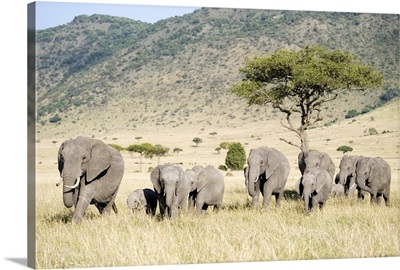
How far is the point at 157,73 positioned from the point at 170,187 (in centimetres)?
6545

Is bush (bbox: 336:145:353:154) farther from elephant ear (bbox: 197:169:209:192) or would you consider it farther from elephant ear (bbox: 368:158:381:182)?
elephant ear (bbox: 197:169:209:192)

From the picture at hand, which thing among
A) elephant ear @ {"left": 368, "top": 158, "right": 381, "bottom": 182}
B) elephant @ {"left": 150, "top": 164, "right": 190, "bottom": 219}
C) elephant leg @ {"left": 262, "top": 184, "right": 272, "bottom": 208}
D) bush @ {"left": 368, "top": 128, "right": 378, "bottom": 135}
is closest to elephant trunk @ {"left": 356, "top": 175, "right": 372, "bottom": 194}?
elephant ear @ {"left": 368, "top": 158, "right": 381, "bottom": 182}

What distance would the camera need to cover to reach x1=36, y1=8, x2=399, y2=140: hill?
224 feet

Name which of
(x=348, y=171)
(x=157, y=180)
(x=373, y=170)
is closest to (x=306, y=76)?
(x=348, y=171)

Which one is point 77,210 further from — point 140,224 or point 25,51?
point 25,51

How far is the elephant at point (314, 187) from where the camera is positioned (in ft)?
55.9

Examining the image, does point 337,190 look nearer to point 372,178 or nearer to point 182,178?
point 372,178

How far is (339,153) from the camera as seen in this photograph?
7294 cm

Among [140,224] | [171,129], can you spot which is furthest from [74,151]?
[171,129]

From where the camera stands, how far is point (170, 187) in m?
14.8

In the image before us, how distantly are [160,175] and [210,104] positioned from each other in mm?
61497

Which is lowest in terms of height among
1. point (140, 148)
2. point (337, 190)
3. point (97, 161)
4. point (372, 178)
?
point (140, 148)

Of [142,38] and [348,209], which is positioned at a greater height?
[142,38]

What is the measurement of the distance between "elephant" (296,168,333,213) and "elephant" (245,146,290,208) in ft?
2.73
